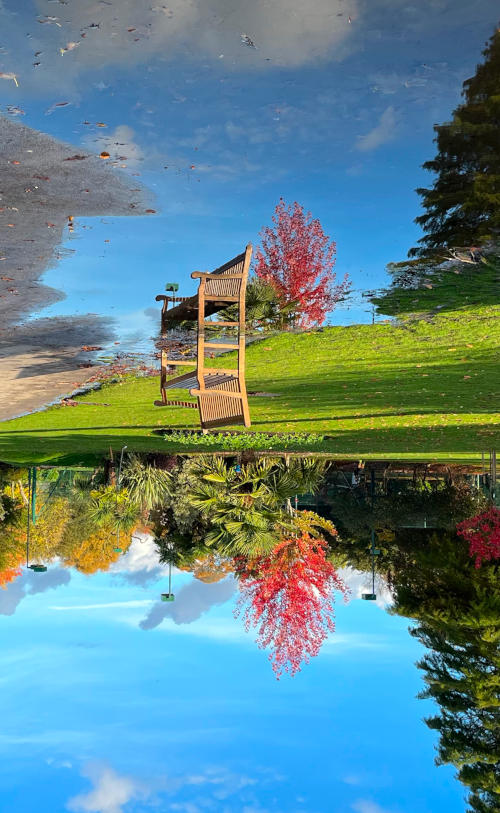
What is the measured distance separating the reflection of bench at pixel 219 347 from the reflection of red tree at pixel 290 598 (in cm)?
162

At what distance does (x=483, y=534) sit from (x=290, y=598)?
7.38 ft

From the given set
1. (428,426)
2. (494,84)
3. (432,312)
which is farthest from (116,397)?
(494,84)

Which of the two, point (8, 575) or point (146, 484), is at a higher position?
point (146, 484)

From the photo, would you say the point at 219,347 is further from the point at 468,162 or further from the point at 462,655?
the point at 468,162

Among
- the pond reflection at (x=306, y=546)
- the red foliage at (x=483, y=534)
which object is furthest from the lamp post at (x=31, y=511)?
the red foliage at (x=483, y=534)

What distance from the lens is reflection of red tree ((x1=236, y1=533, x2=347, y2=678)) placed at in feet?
18.9

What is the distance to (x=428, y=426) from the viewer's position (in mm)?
11484

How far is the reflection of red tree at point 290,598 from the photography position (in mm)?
5754

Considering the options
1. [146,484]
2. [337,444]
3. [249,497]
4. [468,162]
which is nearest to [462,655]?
[249,497]

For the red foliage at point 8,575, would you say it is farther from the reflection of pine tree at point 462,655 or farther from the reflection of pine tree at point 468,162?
the reflection of pine tree at point 468,162

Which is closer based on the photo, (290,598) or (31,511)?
(290,598)

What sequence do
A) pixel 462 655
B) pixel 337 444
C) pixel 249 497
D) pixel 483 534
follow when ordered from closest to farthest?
pixel 462 655
pixel 483 534
pixel 249 497
pixel 337 444

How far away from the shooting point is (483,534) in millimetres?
6848

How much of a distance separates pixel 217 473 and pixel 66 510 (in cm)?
234
